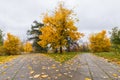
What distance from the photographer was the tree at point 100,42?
51844 millimetres

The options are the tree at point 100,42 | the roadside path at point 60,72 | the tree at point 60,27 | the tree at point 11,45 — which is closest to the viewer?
the roadside path at point 60,72

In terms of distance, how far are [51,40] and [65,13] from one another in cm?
443

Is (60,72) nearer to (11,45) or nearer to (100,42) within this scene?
(11,45)

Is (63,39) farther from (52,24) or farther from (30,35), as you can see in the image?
(30,35)

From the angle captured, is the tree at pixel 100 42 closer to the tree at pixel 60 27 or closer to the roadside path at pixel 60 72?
the tree at pixel 60 27

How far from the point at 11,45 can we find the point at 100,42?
69.5 ft

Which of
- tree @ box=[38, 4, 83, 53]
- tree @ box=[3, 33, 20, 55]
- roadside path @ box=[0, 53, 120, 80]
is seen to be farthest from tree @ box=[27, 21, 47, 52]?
roadside path @ box=[0, 53, 120, 80]

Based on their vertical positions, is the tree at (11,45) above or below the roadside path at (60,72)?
above

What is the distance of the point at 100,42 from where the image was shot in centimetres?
5225

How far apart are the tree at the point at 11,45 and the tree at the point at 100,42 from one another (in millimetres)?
18563

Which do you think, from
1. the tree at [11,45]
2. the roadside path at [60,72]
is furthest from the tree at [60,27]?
the roadside path at [60,72]

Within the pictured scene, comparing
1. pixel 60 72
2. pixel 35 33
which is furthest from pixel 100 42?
pixel 60 72

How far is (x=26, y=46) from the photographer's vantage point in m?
75.4

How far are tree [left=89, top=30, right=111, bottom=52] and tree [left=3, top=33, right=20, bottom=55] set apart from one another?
18.6 m
